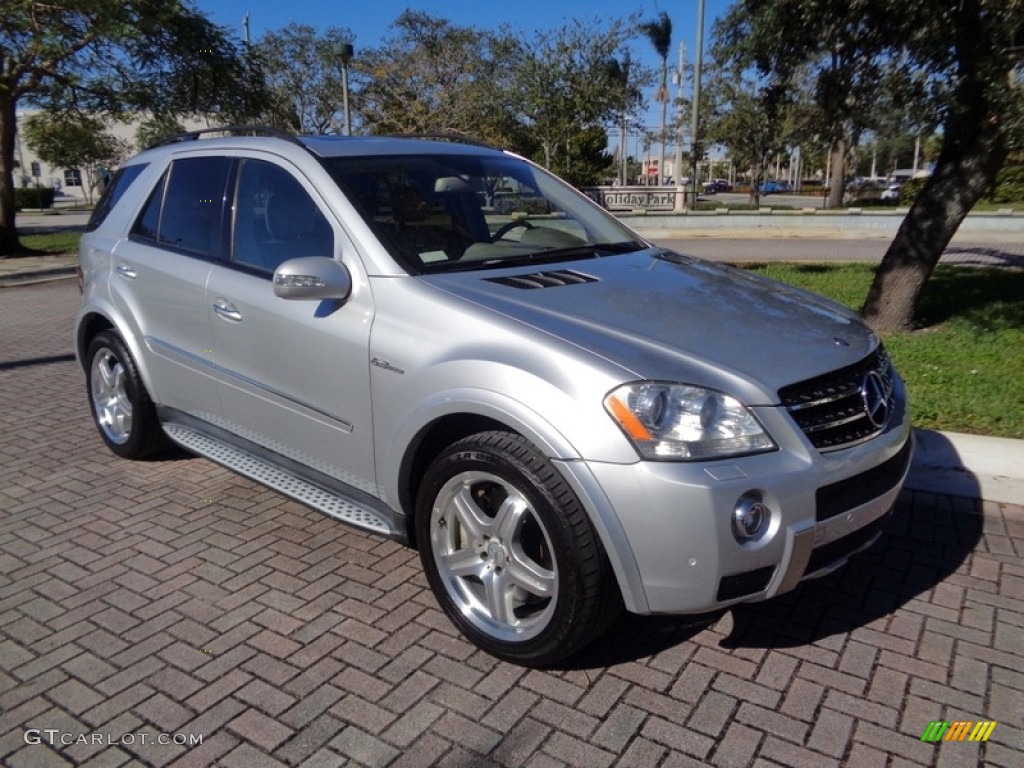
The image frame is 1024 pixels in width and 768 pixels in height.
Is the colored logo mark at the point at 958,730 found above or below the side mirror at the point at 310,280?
below

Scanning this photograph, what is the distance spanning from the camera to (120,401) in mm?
5004

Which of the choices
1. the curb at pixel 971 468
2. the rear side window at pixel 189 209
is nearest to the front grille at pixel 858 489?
the curb at pixel 971 468

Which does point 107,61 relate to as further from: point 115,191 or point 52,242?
point 115,191

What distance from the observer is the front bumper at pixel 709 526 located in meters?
2.48

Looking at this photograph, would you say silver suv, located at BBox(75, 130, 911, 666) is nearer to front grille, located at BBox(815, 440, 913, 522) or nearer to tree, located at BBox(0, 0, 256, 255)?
front grille, located at BBox(815, 440, 913, 522)

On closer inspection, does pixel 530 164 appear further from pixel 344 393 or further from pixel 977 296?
pixel 977 296

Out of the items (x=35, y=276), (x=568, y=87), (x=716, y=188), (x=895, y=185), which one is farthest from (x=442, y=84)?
(x=716, y=188)

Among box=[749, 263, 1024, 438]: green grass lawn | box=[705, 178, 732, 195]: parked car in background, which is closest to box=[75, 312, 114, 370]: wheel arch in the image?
box=[749, 263, 1024, 438]: green grass lawn

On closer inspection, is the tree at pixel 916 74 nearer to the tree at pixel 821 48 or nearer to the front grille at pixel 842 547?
the tree at pixel 821 48

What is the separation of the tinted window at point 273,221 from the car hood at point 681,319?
69 centimetres

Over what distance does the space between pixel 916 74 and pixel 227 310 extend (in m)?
5.81

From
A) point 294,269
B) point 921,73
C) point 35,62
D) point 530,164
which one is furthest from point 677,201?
point 294,269

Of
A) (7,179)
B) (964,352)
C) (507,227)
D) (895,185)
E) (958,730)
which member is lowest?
(958,730)

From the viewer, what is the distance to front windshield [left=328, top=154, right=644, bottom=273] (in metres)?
3.50
